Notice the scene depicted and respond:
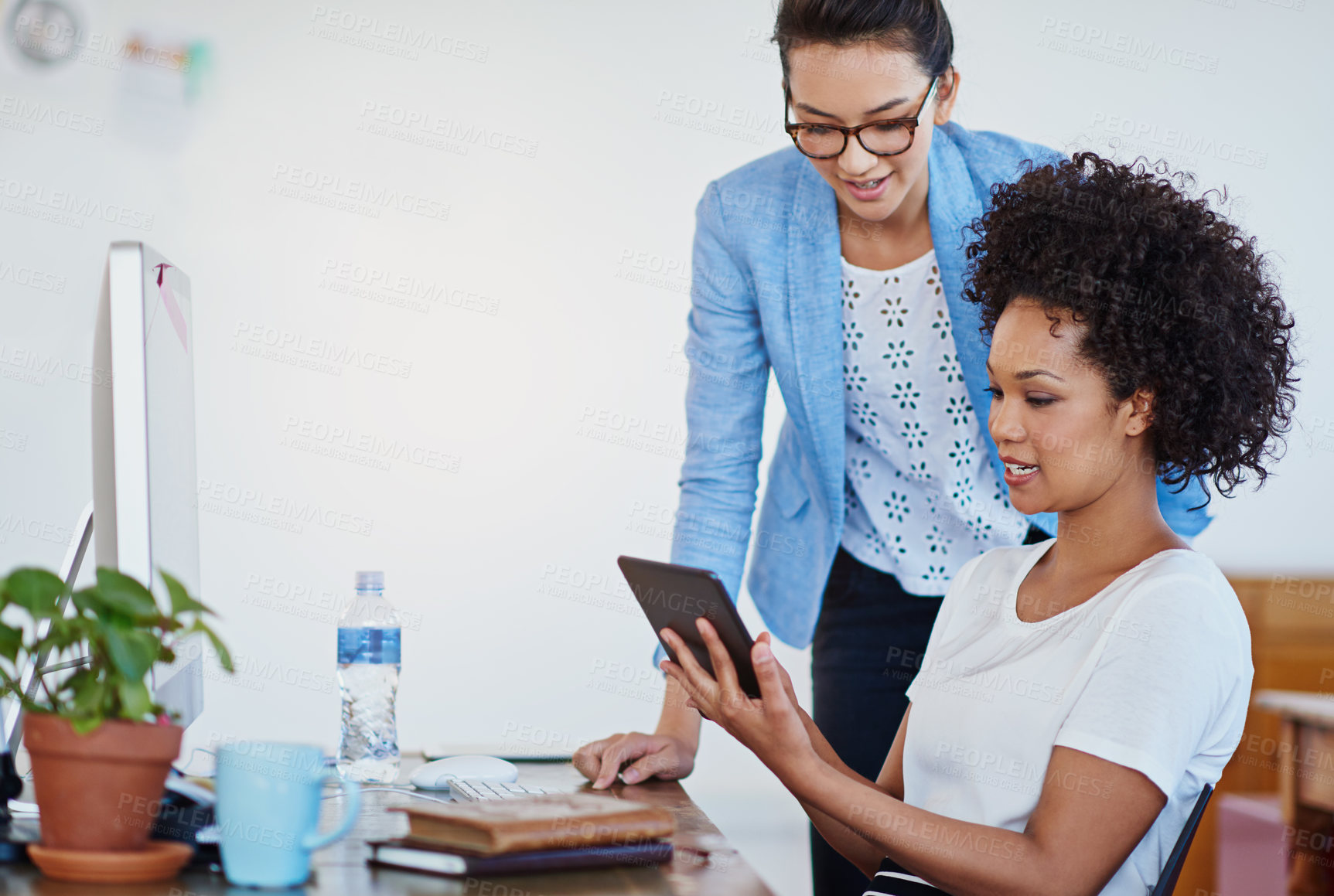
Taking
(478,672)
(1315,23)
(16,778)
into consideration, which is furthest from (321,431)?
(1315,23)

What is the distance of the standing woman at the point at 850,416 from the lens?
155 centimetres

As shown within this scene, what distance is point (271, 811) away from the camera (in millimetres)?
747

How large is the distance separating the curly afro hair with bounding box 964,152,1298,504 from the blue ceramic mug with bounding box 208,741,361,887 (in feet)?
2.73

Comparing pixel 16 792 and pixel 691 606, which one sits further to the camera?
pixel 691 606

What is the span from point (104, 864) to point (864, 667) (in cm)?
109

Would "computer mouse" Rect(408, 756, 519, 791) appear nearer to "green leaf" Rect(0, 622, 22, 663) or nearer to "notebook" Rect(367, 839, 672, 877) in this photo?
"notebook" Rect(367, 839, 672, 877)

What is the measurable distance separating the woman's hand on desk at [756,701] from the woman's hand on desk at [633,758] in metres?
0.14

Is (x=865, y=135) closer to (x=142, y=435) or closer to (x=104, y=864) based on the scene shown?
(x=142, y=435)

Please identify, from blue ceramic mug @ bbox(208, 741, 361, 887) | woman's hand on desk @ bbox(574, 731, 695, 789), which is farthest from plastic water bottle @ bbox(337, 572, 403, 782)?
blue ceramic mug @ bbox(208, 741, 361, 887)

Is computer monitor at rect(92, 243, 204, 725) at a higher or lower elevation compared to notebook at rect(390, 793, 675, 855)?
higher

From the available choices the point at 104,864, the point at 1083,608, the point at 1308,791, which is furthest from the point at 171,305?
the point at 1308,791

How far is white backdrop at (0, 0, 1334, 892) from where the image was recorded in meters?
3.22

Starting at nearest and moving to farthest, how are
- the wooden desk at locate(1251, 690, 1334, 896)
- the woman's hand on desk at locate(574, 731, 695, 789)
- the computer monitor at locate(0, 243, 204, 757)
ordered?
1. the computer monitor at locate(0, 243, 204, 757)
2. the woman's hand on desk at locate(574, 731, 695, 789)
3. the wooden desk at locate(1251, 690, 1334, 896)

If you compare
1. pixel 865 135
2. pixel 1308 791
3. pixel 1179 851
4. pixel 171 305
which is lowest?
pixel 1308 791
